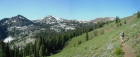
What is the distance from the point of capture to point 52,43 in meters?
158

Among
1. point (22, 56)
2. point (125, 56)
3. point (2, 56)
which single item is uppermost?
point (125, 56)

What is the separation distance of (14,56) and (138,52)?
96121 mm

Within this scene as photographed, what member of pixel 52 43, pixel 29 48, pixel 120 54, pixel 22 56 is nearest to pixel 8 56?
pixel 22 56

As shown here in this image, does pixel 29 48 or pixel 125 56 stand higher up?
pixel 125 56

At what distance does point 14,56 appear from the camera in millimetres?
103500

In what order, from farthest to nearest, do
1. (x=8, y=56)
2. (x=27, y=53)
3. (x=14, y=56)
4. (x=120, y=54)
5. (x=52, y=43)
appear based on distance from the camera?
1. (x=52, y=43)
2. (x=27, y=53)
3. (x=14, y=56)
4. (x=8, y=56)
5. (x=120, y=54)

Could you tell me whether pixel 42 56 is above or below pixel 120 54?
below

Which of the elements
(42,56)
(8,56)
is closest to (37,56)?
(42,56)

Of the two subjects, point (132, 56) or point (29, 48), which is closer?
point (132, 56)

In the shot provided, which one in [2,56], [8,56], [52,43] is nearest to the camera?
[2,56]

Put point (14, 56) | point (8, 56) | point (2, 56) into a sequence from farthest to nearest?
point (14, 56), point (8, 56), point (2, 56)

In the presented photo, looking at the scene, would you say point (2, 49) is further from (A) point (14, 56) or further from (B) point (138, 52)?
(B) point (138, 52)

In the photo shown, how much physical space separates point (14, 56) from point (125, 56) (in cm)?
9460

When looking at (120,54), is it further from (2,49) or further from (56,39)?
(56,39)
